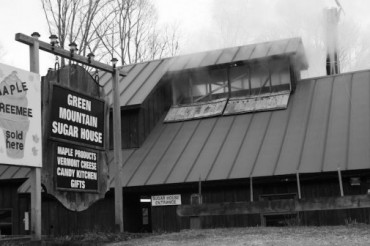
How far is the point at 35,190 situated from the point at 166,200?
7275mm

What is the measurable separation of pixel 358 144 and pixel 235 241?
25.8 feet

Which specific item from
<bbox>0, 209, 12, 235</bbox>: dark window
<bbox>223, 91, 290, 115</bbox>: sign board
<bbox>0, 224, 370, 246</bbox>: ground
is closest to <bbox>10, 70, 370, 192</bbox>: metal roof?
<bbox>223, 91, 290, 115</bbox>: sign board

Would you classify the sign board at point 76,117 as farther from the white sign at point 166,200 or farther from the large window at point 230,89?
the large window at point 230,89

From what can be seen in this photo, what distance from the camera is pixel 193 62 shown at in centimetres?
2056

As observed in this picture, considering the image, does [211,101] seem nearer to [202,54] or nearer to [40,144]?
[202,54]

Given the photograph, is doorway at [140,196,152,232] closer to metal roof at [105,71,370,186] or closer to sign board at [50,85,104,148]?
metal roof at [105,71,370,186]

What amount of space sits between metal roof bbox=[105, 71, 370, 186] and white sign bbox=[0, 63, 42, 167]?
6752mm

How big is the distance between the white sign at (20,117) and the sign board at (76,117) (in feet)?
2.27

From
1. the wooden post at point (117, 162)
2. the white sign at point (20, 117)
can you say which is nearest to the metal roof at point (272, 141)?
the wooden post at point (117, 162)

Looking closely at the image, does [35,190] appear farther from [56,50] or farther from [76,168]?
[56,50]

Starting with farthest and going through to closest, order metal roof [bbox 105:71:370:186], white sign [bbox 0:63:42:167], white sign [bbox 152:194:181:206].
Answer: white sign [bbox 152:194:181:206]
metal roof [bbox 105:71:370:186]
white sign [bbox 0:63:42:167]

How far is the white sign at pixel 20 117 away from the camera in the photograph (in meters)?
9.11

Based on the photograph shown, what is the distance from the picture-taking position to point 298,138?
16125mm

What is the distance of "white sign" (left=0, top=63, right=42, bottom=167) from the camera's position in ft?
29.9
